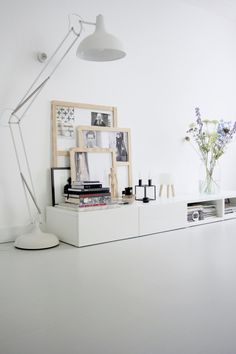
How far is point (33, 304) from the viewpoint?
191 centimetres

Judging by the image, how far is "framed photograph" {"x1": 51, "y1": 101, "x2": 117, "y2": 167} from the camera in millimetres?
3537

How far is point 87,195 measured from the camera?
10.7 ft

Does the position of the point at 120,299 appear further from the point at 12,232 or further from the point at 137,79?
the point at 137,79

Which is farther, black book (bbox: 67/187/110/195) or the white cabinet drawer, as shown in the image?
the white cabinet drawer

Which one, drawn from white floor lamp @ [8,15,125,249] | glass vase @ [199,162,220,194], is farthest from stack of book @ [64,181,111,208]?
glass vase @ [199,162,220,194]

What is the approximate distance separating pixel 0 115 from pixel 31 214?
927 millimetres

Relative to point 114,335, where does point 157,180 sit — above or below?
above

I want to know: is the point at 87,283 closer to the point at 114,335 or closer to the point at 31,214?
the point at 114,335

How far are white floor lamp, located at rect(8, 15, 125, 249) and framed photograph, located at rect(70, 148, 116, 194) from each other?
449mm

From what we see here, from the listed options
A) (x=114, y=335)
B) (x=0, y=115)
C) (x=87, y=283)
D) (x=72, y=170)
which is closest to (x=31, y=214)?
(x=72, y=170)

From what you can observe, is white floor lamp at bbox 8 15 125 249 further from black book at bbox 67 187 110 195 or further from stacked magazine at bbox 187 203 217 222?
stacked magazine at bbox 187 203 217 222

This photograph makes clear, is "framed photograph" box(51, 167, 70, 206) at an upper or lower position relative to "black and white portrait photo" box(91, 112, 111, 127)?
lower

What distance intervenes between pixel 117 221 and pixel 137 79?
1681mm

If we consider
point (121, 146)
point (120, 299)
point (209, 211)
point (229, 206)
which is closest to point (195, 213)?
point (209, 211)
